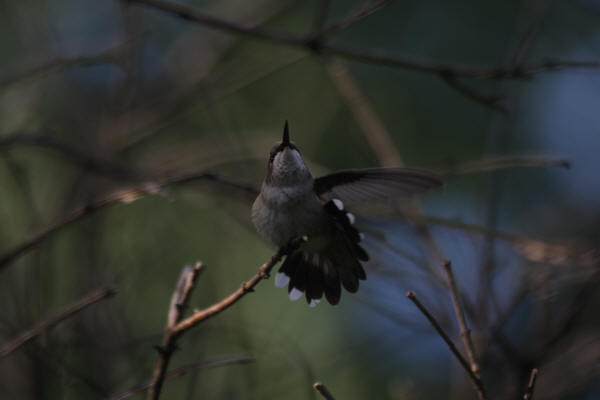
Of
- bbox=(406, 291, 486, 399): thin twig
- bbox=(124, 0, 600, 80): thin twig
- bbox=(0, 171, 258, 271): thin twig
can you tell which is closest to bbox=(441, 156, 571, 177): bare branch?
bbox=(124, 0, 600, 80): thin twig

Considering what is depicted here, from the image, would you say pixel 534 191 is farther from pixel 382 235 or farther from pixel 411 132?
pixel 382 235

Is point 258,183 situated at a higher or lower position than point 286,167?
higher

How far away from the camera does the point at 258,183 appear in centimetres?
305

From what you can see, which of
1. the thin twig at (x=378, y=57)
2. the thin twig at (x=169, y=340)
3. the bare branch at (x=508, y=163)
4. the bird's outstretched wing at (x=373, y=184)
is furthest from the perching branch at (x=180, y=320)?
the bare branch at (x=508, y=163)

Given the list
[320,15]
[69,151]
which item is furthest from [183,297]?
[320,15]

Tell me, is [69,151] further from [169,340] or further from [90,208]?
[169,340]

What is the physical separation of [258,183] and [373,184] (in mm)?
917

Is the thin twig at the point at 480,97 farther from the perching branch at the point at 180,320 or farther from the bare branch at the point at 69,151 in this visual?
the bare branch at the point at 69,151

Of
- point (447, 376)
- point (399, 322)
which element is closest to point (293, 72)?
point (447, 376)

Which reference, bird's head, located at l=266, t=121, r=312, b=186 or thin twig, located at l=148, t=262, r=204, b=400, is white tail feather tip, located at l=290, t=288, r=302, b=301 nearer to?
bird's head, located at l=266, t=121, r=312, b=186

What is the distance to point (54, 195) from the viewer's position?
454 cm

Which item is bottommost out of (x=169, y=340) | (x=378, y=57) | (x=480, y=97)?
(x=169, y=340)

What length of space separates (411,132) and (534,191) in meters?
1.31

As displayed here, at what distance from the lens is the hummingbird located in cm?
219
